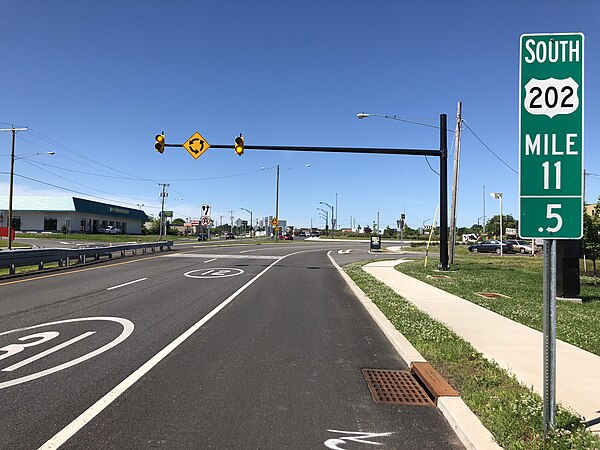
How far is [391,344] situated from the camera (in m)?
7.38

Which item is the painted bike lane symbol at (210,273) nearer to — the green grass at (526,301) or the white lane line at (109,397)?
the green grass at (526,301)

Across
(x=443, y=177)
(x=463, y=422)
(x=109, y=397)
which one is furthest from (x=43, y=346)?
(x=443, y=177)

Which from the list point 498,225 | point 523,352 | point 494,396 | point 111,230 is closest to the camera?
point 494,396

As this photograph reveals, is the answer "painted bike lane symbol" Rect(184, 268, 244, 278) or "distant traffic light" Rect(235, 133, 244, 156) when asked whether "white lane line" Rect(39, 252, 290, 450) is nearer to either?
Result: "painted bike lane symbol" Rect(184, 268, 244, 278)

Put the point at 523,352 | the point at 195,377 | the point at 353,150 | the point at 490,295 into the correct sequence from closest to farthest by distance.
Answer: the point at 195,377 → the point at 523,352 → the point at 490,295 → the point at 353,150

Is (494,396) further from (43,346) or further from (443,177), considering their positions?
(443,177)

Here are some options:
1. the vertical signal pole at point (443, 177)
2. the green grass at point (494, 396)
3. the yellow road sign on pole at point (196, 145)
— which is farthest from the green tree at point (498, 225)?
the green grass at point (494, 396)

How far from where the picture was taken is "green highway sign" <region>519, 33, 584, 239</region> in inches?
150

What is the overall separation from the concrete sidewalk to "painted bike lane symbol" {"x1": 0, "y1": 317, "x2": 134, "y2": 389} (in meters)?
5.61

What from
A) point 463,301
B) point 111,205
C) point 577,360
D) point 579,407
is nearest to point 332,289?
point 463,301

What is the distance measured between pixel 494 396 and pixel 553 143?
8.52ft

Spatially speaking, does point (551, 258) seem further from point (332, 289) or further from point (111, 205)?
point (111, 205)

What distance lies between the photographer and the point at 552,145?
386 cm

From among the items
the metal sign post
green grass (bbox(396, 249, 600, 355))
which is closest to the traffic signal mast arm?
green grass (bbox(396, 249, 600, 355))
